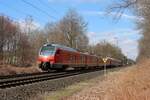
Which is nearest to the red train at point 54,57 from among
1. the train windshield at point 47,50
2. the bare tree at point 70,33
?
the train windshield at point 47,50

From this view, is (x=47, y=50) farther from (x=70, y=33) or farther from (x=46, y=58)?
(x=70, y=33)

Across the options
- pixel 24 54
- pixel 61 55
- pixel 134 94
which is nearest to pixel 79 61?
pixel 61 55

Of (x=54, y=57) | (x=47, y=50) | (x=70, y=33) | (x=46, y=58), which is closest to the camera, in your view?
(x=54, y=57)

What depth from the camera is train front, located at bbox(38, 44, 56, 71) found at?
42781 millimetres

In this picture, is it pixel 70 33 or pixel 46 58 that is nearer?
pixel 46 58

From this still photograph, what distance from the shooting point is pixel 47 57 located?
43281 millimetres

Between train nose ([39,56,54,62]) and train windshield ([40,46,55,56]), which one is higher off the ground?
train windshield ([40,46,55,56])

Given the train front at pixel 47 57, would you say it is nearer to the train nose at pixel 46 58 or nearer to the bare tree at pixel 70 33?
the train nose at pixel 46 58

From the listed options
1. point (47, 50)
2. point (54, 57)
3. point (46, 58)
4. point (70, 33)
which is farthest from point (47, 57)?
point (70, 33)

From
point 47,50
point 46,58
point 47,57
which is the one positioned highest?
point 47,50

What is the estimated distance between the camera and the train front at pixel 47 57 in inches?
1684

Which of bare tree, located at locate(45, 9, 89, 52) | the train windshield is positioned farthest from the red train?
bare tree, located at locate(45, 9, 89, 52)

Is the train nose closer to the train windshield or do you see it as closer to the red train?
the red train

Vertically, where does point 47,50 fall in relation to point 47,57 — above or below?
above
